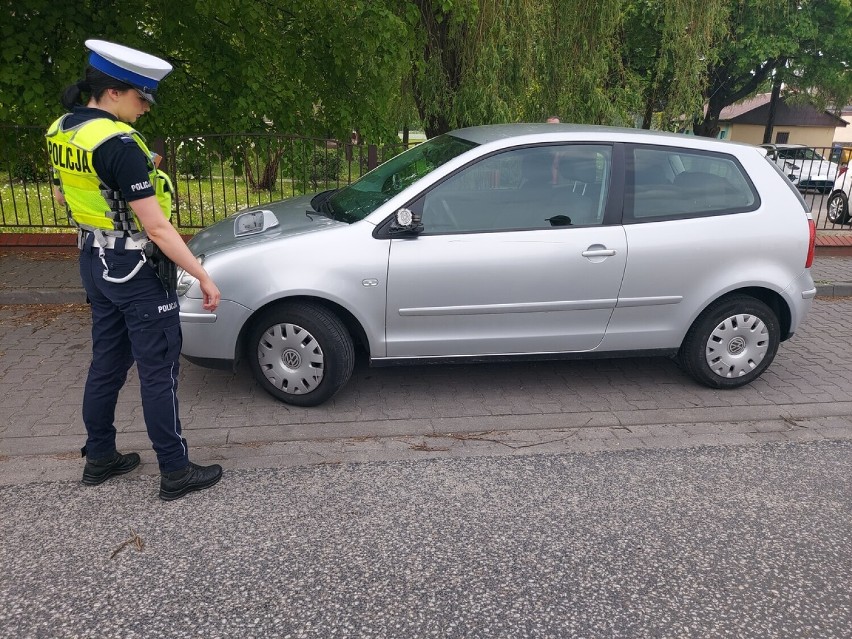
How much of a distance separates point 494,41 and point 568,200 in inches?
240

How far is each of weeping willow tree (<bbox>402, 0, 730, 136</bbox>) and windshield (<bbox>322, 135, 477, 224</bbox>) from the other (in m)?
4.58

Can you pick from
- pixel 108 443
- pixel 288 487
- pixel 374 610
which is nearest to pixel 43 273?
pixel 108 443

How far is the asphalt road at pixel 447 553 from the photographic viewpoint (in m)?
2.58

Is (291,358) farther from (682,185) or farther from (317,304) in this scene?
(682,185)

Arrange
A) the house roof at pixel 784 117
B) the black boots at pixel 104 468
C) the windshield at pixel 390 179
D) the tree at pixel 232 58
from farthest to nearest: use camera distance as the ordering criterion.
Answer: the house roof at pixel 784 117, the tree at pixel 232 58, the windshield at pixel 390 179, the black boots at pixel 104 468

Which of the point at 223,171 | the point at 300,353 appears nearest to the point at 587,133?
the point at 300,353

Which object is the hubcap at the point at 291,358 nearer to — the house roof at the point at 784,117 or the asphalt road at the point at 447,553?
the asphalt road at the point at 447,553

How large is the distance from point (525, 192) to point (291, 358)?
1.82 meters

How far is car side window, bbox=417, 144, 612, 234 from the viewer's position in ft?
13.9

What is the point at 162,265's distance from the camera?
10.1 feet

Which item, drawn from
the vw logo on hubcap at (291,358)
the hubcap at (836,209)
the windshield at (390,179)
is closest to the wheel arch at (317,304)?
the vw logo on hubcap at (291,358)

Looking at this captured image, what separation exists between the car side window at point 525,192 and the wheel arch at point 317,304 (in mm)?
738

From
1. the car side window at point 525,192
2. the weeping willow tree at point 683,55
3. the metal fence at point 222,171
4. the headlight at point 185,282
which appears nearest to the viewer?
the headlight at point 185,282

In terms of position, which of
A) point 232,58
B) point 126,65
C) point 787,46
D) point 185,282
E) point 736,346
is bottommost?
point 736,346
